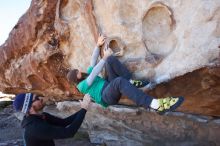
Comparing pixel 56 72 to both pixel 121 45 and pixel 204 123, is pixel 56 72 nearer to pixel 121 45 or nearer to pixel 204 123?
pixel 121 45

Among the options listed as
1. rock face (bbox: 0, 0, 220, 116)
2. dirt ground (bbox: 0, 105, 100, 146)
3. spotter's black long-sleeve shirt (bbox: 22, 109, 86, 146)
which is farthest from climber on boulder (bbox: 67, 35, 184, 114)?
dirt ground (bbox: 0, 105, 100, 146)

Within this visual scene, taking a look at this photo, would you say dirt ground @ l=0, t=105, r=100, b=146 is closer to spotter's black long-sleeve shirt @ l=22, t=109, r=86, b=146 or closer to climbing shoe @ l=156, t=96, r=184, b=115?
spotter's black long-sleeve shirt @ l=22, t=109, r=86, b=146

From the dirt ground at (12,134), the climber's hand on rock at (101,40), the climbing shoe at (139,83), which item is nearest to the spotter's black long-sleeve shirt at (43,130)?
the climbing shoe at (139,83)

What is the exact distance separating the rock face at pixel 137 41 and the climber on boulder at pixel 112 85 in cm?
26

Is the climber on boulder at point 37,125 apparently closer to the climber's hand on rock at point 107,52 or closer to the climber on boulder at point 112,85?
the climber on boulder at point 112,85

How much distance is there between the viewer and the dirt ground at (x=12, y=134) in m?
10.0

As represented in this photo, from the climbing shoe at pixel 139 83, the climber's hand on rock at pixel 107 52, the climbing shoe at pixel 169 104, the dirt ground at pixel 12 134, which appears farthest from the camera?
the dirt ground at pixel 12 134

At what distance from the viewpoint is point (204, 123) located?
7191 mm

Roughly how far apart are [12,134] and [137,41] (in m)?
6.13

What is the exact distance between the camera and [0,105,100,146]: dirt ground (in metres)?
10.0

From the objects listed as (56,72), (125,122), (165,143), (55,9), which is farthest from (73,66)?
(165,143)

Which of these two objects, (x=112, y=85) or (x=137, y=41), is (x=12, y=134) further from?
(x=112, y=85)


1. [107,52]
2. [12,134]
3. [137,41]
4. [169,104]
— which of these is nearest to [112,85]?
[107,52]

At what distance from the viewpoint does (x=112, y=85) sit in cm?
571
